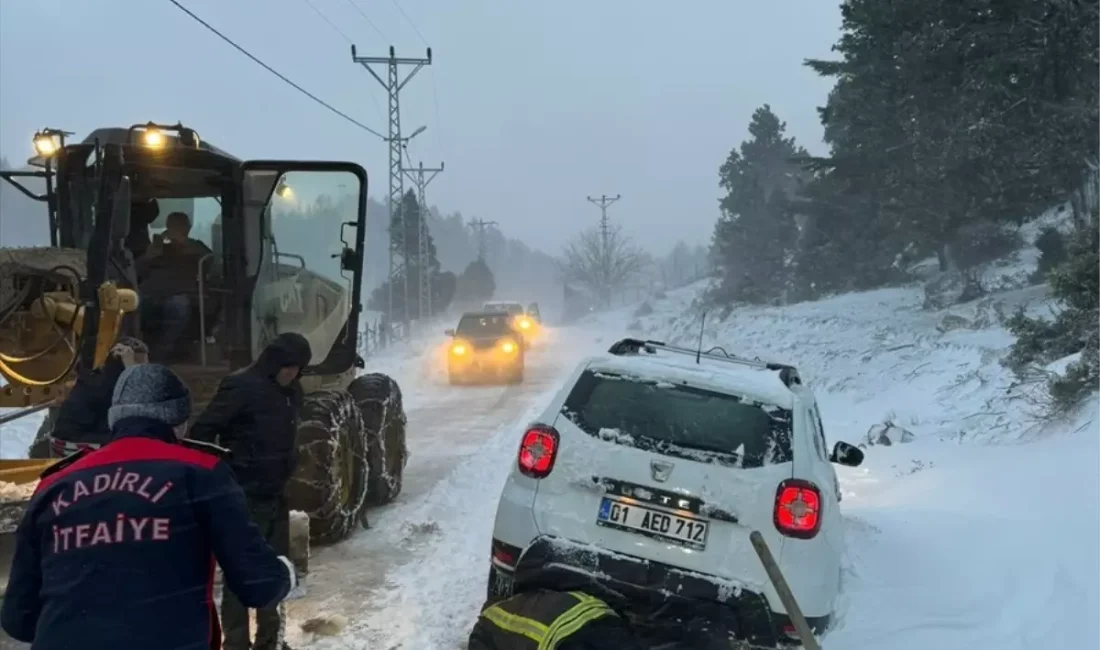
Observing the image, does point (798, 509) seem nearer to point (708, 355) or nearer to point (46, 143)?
point (708, 355)

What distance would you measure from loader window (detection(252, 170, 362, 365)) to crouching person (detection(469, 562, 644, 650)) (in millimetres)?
3885

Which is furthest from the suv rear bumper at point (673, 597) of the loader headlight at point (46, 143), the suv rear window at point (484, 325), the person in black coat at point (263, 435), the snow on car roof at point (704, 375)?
the suv rear window at point (484, 325)

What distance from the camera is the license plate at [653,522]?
4531 millimetres

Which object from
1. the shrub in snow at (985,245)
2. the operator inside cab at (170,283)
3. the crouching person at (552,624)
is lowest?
the crouching person at (552,624)

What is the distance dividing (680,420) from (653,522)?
642 millimetres

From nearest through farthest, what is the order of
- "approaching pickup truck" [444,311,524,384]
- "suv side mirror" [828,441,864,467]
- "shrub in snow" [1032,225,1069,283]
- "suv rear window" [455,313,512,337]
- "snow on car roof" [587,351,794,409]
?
"snow on car roof" [587,351,794,409] < "suv side mirror" [828,441,864,467] < "approaching pickup truck" [444,311,524,384] < "suv rear window" [455,313,512,337] < "shrub in snow" [1032,225,1069,283]

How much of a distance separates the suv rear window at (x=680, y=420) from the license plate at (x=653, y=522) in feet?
1.05

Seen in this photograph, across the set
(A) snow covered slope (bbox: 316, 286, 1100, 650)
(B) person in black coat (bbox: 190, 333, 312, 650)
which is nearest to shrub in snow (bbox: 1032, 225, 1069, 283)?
(A) snow covered slope (bbox: 316, 286, 1100, 650)

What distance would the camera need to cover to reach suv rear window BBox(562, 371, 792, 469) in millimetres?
4746

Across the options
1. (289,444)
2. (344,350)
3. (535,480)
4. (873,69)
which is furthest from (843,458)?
(873,69)

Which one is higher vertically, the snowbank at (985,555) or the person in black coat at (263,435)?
the person in black coat at (263,435)

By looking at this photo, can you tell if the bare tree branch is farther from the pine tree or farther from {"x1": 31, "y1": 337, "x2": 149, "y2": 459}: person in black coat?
{"x1": 31, "y1": 337, "x2": 149, "y2": 459}: person in black coat

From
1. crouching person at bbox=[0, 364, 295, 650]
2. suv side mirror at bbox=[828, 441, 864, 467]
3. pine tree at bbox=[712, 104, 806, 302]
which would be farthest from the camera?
pine tree at bbox=[712, 104, 806, 302]

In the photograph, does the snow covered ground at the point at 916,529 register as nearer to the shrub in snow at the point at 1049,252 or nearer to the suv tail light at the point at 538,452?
the suv tail light at the point at 538,452
